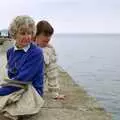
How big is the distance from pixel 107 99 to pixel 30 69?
11.9 metres

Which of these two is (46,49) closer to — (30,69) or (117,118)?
(30,69)

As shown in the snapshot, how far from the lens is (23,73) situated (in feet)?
18.2

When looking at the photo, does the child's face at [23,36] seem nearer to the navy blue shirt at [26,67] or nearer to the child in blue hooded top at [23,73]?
the child in blue hooded top at [23,73]

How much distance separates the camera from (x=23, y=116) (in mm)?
5719

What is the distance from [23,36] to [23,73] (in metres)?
0.43

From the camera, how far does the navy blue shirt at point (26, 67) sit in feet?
18.3

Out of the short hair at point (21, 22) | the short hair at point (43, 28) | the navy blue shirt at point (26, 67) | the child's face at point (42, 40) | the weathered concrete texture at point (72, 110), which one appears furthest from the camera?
the child's face at point (42, 40)

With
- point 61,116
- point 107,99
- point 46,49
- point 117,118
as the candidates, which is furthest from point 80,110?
point 107,99

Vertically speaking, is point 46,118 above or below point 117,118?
above

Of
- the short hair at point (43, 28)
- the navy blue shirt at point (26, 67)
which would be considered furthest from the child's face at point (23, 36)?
the short hair at point (43, 28)

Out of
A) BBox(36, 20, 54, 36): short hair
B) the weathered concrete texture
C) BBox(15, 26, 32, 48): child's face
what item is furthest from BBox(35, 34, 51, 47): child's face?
BBox(15, 26, 32, 48): child's face

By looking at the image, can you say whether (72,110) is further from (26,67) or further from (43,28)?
(26,67)

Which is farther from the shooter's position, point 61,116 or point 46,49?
point 46,49

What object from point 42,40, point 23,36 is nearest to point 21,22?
point 23,36
